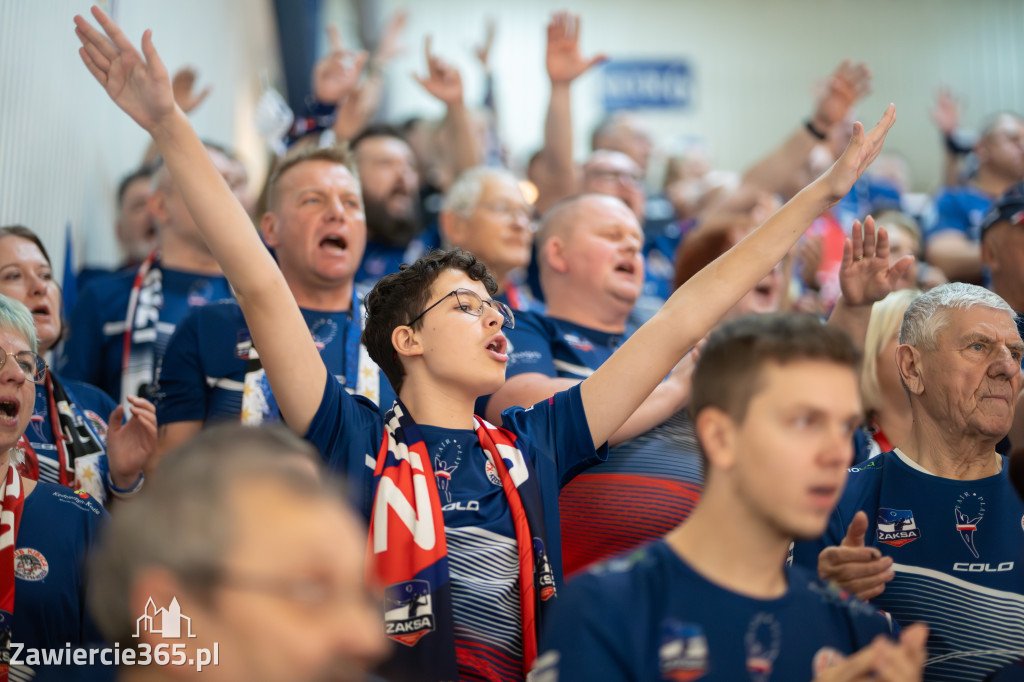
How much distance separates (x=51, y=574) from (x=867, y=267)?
2.08 meters

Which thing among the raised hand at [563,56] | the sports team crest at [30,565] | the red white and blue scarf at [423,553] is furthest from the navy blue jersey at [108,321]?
the raised hand at [563,56]

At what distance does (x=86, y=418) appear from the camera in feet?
9.19

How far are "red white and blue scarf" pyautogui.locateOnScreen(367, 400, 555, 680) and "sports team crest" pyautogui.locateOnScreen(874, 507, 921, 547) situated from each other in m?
0.80

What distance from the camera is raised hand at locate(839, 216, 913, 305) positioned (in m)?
2.45

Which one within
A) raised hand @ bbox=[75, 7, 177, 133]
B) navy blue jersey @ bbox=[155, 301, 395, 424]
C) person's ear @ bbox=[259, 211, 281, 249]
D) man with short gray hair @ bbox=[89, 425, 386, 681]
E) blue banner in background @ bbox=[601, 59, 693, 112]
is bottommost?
man with short gray hair @ bbox=[89, 425, 386, 681]

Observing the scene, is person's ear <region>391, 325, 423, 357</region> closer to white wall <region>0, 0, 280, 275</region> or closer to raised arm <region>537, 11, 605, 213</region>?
white wall <region>0, 0, 280, 275</region>

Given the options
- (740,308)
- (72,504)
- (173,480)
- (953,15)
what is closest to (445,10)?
(953,15)

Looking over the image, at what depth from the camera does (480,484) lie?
2105 millimetres

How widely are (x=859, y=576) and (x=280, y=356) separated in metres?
1.25

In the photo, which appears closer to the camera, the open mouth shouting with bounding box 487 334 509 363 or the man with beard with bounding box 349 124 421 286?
the open mouth shouting with bounding box 487 334 509 363

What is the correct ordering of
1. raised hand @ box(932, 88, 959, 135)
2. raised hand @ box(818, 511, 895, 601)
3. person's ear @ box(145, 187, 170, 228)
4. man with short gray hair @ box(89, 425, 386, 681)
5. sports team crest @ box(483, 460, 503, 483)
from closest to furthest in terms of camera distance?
man with short gray hair @ box(89, 425, 386, 681), raised hand @ box(818, 511, 895, 601), sports team crest @ box(483, 460, 503, 483), person's ear @ box(145, 187, 170, 228), raised hand @ box(932, 88, 959, 135)

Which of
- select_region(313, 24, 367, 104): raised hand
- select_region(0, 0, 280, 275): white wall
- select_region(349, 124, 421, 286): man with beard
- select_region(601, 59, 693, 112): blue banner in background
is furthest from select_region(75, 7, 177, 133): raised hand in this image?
select_region(601, 59, 693, 112): blue banner in background

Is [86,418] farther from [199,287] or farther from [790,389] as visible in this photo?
[790,389]

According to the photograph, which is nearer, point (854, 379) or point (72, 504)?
point (854, 379)
